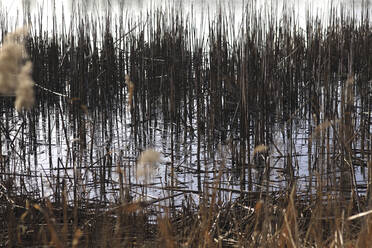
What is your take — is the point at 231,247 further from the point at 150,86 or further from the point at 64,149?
the point at 150,86

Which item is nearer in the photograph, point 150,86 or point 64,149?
point 64,149

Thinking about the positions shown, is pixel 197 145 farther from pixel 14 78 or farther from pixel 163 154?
pixel 14 78

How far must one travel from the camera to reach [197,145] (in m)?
2.92

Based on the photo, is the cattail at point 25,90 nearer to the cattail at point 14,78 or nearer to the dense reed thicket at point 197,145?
the cattail at point 14,78

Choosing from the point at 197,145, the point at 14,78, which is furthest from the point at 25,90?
the point at 197,145

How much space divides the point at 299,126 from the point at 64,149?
1.53 meters

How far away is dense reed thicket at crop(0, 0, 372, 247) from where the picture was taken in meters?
1.76

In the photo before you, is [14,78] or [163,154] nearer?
[14,78]

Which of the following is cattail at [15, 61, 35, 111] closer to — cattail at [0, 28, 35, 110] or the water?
cattail at [0, 28, 35, 110]

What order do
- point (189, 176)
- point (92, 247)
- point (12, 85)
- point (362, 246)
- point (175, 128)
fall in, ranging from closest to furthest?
1. point (12, 85)
2. point (362, 246)
3. point (92, 247)
4. point (189, 176)
5. point (175, 128)

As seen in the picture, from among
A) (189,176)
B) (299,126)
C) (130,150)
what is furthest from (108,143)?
(299,126)

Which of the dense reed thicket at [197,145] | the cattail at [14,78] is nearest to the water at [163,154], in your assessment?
the dense reed thicket at [197,145]

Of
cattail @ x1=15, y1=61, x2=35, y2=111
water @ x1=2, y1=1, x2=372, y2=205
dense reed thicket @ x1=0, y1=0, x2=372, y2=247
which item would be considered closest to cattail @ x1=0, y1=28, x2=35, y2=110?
cattail @ x1=15, y1=61, x2=35, y2=111

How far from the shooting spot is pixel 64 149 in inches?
124
